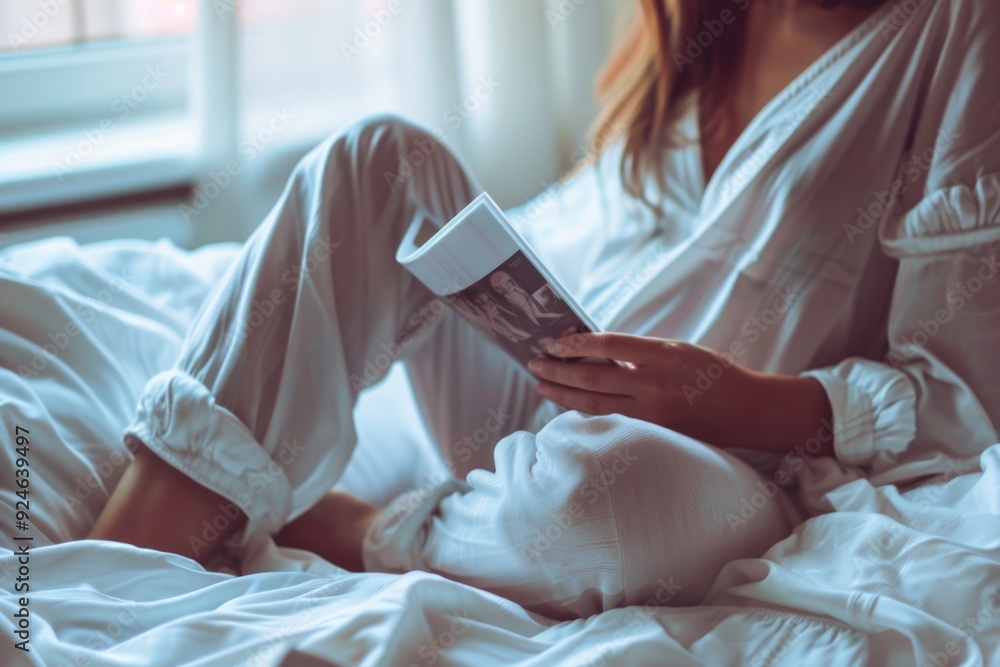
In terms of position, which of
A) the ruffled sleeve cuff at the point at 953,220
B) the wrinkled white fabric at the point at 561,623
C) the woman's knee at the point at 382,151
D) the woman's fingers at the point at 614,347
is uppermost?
the woman's knee at the point at 382,151

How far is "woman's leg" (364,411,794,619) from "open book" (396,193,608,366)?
0.08 m

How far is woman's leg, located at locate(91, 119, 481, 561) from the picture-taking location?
0.84 meters

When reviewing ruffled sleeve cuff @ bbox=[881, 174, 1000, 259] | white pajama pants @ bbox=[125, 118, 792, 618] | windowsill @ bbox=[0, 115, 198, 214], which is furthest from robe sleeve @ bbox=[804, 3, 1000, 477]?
windowsill @ bbox=[0, 115, 198, 214]

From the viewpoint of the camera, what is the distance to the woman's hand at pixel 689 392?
2.81 feet

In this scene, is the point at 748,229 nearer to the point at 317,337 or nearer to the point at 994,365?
the point at 994,365

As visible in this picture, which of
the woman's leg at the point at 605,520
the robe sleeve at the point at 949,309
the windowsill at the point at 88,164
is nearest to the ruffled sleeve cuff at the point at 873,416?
the robe sleeve at the point at 949,309

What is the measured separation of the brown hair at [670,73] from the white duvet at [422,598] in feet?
1.49

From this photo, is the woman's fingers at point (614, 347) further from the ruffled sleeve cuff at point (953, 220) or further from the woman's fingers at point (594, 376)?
the ruffled sleeve cuff at point (953, 220)

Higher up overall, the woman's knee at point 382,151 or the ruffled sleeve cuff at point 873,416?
the woman's knee at point 382,151

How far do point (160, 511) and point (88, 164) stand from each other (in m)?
0.91

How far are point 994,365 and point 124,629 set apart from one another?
0.77 m

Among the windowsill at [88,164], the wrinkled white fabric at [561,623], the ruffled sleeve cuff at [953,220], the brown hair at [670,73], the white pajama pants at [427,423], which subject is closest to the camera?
the wrinkled white fabric at [561,623]

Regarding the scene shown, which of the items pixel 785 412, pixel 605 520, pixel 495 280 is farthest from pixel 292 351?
pixel 785 412

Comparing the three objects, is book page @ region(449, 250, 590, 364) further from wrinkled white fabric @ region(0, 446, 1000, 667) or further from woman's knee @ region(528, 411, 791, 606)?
wrinkled white fabric @ region(0, 446, 1000, 667)
